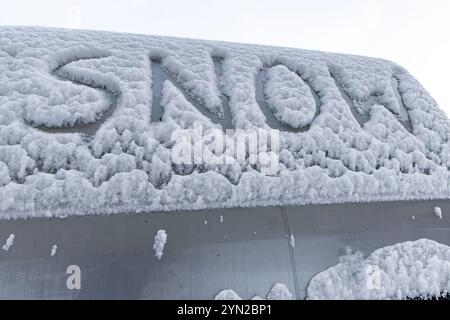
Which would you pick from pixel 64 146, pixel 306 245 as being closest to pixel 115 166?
→ pixel 64 146

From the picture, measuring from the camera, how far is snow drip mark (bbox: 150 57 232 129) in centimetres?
204

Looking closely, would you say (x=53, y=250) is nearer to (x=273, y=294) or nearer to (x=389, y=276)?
(x=273, y=294)

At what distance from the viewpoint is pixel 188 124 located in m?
1.97

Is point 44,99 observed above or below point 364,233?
above

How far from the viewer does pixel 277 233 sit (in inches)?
66.6

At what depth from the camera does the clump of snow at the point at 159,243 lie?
1.54 m

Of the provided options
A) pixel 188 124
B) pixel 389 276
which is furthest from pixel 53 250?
pixel 389 276

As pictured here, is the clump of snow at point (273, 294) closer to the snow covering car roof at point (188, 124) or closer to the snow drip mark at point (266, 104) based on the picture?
the snow covering car roof at point (188, 124)

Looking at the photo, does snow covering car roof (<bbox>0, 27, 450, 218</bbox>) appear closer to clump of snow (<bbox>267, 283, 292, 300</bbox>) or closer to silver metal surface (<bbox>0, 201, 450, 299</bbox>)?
silver metal surface (<bbox>0, 201, 450, 299</bbox>)

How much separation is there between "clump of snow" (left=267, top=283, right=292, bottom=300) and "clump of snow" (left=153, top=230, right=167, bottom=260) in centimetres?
46

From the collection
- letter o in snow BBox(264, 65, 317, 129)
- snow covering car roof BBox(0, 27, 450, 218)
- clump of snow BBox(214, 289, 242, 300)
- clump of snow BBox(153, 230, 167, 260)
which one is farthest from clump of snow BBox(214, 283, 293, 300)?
letter o in snow BBox(264, 65, 317, 129)
